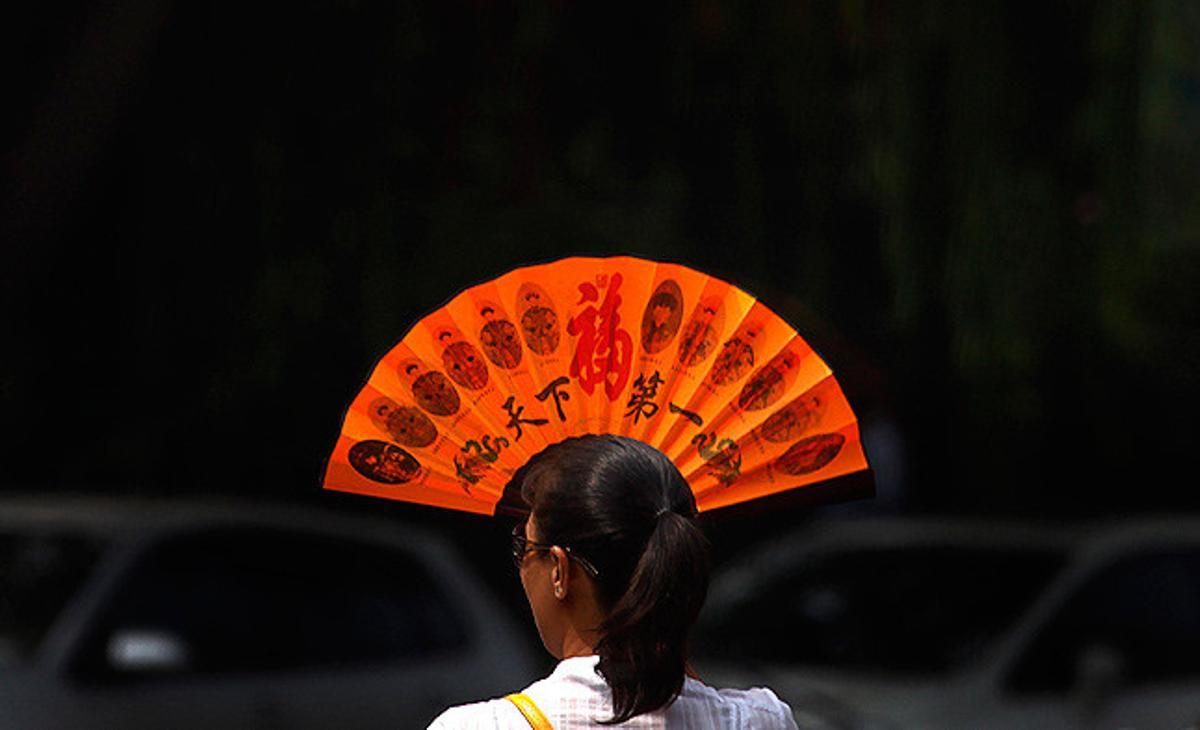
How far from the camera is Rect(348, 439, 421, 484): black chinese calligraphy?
2342 millimetres

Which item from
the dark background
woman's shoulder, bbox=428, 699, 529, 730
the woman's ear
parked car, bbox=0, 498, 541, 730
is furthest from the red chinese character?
the dark background

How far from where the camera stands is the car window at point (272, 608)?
5.18m

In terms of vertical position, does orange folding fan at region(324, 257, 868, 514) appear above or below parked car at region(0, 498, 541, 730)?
above

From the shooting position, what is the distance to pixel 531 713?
1.96 m

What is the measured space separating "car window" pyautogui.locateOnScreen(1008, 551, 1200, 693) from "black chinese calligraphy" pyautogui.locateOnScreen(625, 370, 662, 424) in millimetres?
3492

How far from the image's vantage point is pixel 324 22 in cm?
543

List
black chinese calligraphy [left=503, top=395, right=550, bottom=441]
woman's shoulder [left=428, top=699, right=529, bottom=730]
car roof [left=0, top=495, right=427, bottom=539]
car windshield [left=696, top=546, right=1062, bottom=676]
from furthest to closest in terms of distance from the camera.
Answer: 1. car windshield [left=696, top=546, right=1062, bottom=676]
2. car roof [left=0, top=495, right=427, bottom=539]
3. black chinese calligraphy [left=503, top=395, right=550, bottom=441]
4. woman's shoulder [left=428, top=699, right=529, bottom=730]

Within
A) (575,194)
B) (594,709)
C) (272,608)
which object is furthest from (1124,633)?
(594,709)

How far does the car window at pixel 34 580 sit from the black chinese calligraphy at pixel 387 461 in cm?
279

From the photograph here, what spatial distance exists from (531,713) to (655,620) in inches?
5.3

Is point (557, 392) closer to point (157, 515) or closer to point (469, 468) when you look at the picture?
point (469, 468)

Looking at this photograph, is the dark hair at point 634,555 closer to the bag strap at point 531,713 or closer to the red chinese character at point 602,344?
the bag strap at point 531,713

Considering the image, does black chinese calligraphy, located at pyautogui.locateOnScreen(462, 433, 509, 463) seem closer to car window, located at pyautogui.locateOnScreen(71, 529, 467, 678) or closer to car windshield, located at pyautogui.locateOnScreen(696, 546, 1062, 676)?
car window, located at pyautogui.locateOnScreen(71, 529, 467, 678)

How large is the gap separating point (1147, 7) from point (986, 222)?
669mm
